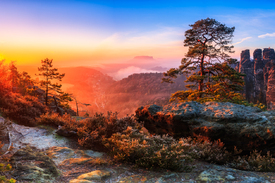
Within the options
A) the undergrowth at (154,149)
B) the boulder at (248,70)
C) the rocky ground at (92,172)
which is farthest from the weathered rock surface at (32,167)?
the boulder at (248,70)

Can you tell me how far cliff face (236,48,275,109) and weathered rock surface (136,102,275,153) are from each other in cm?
10495

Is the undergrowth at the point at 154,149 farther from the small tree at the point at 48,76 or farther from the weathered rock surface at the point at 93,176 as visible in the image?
the small tree at the point at 48,76

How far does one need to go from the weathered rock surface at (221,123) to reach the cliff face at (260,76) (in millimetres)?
104951

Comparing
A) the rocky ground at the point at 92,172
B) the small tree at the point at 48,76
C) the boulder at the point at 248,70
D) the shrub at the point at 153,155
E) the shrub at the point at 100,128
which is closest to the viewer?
the rocky ground at the point at 92,172

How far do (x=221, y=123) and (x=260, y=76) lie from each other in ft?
420

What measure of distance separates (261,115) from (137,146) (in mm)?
5924

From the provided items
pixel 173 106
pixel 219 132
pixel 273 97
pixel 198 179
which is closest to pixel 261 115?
pixel 219 132

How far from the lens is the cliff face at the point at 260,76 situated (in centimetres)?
9294

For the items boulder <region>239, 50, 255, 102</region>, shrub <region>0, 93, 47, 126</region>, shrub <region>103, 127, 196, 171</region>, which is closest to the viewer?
shrub <region>103, 127, 196, 171</region>

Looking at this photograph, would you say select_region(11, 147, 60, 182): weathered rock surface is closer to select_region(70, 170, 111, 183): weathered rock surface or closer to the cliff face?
select_region(70, 170, 111, 183): weathered rock surface

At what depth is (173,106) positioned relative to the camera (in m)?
8.84

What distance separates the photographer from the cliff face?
305 feet

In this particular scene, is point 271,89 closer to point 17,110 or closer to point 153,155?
point 153,155

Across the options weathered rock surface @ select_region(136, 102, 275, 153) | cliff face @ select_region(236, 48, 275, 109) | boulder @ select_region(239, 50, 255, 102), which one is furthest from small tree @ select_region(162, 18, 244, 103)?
boulder @ select_region(239, 50, 255, 102)
